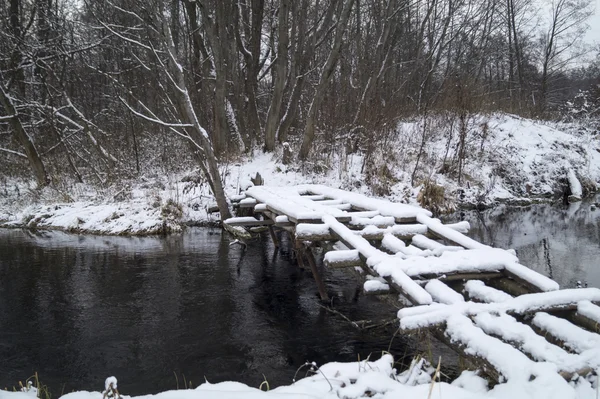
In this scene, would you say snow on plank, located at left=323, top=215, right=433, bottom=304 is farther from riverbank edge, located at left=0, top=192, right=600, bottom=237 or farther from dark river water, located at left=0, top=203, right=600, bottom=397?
riverbank edge, located at left=0, top=192, right=600, bottom=237

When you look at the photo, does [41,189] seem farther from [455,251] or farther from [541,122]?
[541,122]

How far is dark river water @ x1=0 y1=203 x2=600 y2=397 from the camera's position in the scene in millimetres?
4680

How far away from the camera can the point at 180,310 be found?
6105 mm

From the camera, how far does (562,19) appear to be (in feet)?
85.3

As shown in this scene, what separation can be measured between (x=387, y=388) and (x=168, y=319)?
393cm

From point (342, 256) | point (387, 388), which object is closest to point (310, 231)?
point (342, 256)

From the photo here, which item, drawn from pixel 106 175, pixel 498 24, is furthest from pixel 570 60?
pixel 106 175

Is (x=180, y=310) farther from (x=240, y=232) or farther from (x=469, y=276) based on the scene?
(x=240, y=232)

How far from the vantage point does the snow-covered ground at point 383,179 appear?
39.3 feet

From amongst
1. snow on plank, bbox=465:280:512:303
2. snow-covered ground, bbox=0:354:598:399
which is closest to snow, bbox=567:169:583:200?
snow on plank, bbox=465:280:512:303

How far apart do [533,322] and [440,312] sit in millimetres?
763

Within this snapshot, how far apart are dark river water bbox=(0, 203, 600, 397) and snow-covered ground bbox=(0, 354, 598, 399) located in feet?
4.95

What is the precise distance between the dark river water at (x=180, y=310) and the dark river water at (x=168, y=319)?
0.06 ft

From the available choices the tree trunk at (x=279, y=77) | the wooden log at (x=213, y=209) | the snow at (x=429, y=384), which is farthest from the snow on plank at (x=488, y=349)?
the tree trunk at (x=279, y=77)
